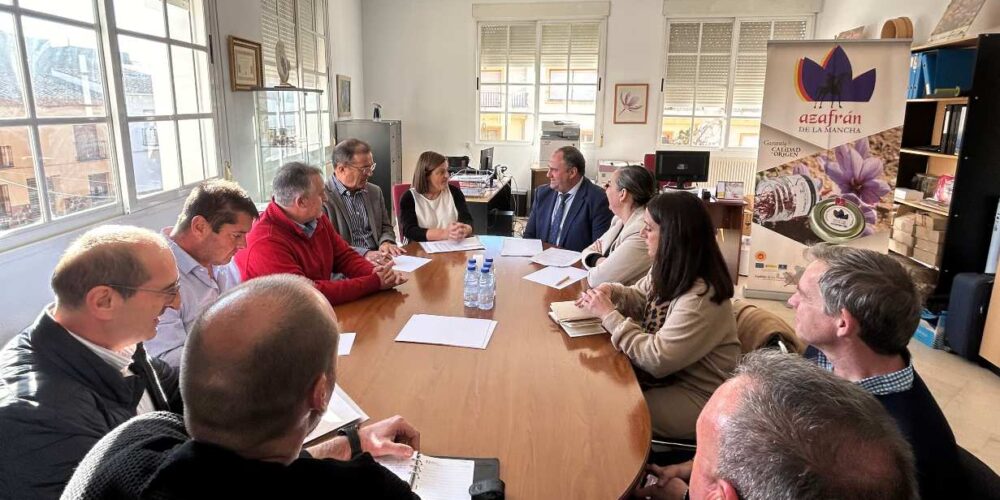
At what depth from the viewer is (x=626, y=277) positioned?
98.6 inches

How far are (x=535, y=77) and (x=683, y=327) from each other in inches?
255

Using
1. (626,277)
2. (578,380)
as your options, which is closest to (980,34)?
(626,277)

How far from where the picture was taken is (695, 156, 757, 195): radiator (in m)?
7.46

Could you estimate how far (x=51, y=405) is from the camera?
106 cm

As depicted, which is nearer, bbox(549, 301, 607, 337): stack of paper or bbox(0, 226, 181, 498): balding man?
bbox(0, 226, 181, 498): balding man

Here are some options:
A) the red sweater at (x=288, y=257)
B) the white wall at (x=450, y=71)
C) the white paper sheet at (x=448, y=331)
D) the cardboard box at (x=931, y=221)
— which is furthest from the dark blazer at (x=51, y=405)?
the white wall at (x=450, y=71)

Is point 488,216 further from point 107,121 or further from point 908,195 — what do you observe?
point 908,195

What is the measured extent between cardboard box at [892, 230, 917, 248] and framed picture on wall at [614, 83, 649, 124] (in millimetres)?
3612

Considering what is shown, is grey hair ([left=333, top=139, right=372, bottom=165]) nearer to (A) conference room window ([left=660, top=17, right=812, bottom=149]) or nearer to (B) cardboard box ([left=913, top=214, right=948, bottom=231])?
(B) cardboard box ([left=913, top=214, right=948, bottom=231])

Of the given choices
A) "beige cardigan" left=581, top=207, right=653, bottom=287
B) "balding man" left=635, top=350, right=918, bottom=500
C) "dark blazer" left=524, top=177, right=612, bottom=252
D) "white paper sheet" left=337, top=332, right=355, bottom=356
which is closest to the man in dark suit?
"dark blazer" left=524, top=177, right=612, bottom=252

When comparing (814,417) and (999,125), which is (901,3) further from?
(814,417)

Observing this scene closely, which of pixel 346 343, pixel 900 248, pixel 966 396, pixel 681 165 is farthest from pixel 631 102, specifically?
pixel 346 343

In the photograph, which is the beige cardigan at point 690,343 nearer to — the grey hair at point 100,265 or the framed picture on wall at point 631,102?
the grey hair at point 100,265

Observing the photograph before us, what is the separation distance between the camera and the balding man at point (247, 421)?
72 centimetres
